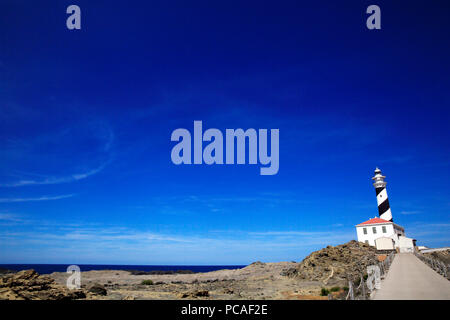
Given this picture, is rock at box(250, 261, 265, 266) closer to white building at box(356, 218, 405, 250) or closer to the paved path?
white building at box(356, 218, 405, 250)

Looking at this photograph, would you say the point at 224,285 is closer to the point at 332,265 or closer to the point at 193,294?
the point at 193,294

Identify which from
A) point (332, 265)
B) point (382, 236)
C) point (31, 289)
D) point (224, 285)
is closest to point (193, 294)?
point (224, 285)

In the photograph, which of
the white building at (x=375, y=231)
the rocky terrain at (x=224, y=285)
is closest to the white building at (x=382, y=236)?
the white building at (x=375, y=231)

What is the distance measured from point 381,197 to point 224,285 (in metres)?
48.6

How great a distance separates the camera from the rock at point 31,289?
15.8m

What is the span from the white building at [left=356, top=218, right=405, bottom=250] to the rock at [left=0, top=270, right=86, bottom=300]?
1947 inches

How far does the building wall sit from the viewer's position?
4931cm

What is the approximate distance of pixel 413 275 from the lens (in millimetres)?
19422

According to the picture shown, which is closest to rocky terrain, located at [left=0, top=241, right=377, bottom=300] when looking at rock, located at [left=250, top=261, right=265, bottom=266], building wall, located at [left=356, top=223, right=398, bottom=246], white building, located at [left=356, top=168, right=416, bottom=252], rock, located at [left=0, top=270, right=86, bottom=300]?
rock, located at [left=0, top=270, right=86, bottom=300]

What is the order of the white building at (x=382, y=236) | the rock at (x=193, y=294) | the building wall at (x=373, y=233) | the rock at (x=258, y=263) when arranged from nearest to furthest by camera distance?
1. the rock at (x=193, y=294)
2. the white building at (x=382, y=236)
3. the building wall at (x=373, y=233)
4. the rock at (x=258, y=263)

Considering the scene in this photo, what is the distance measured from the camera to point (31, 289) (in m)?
16.9

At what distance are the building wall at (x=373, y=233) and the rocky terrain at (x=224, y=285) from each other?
923 centimetres

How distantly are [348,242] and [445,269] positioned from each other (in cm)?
2596

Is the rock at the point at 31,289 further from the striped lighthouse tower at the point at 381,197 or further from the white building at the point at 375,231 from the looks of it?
the striped lighthouse tower at the point at 381,197
